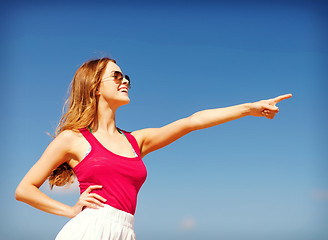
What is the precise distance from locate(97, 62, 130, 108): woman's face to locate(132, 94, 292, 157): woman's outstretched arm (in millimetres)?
525

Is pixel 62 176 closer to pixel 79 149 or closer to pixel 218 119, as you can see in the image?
pixel 79 149

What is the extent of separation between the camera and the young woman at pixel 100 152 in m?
4.39

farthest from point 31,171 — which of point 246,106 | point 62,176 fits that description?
point 246,106

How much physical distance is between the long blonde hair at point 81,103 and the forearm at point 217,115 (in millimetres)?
1285

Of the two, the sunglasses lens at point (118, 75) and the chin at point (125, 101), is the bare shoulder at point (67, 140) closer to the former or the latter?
the chin at point (125, 101)

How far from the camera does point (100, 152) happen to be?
15.1 feet

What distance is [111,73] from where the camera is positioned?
5.10m

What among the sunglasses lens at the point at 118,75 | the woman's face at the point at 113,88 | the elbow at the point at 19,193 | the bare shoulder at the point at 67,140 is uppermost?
the sunglasses lens at the point at 118,75

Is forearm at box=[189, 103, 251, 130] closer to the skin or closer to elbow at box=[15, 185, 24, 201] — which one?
the skin

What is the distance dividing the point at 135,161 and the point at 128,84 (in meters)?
1.08

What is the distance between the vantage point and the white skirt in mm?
4250

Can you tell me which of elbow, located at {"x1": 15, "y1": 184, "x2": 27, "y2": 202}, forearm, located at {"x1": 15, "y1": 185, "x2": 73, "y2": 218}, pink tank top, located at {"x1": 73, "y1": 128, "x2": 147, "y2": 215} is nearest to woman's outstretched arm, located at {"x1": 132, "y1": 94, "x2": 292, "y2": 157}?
pink tank top, located at {"x1": 73, "y1": 128, "x2": 147, "y2": 215}


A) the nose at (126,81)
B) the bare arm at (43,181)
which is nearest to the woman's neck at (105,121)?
the nose at (126,81)

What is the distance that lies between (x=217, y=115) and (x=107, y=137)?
1381mm
